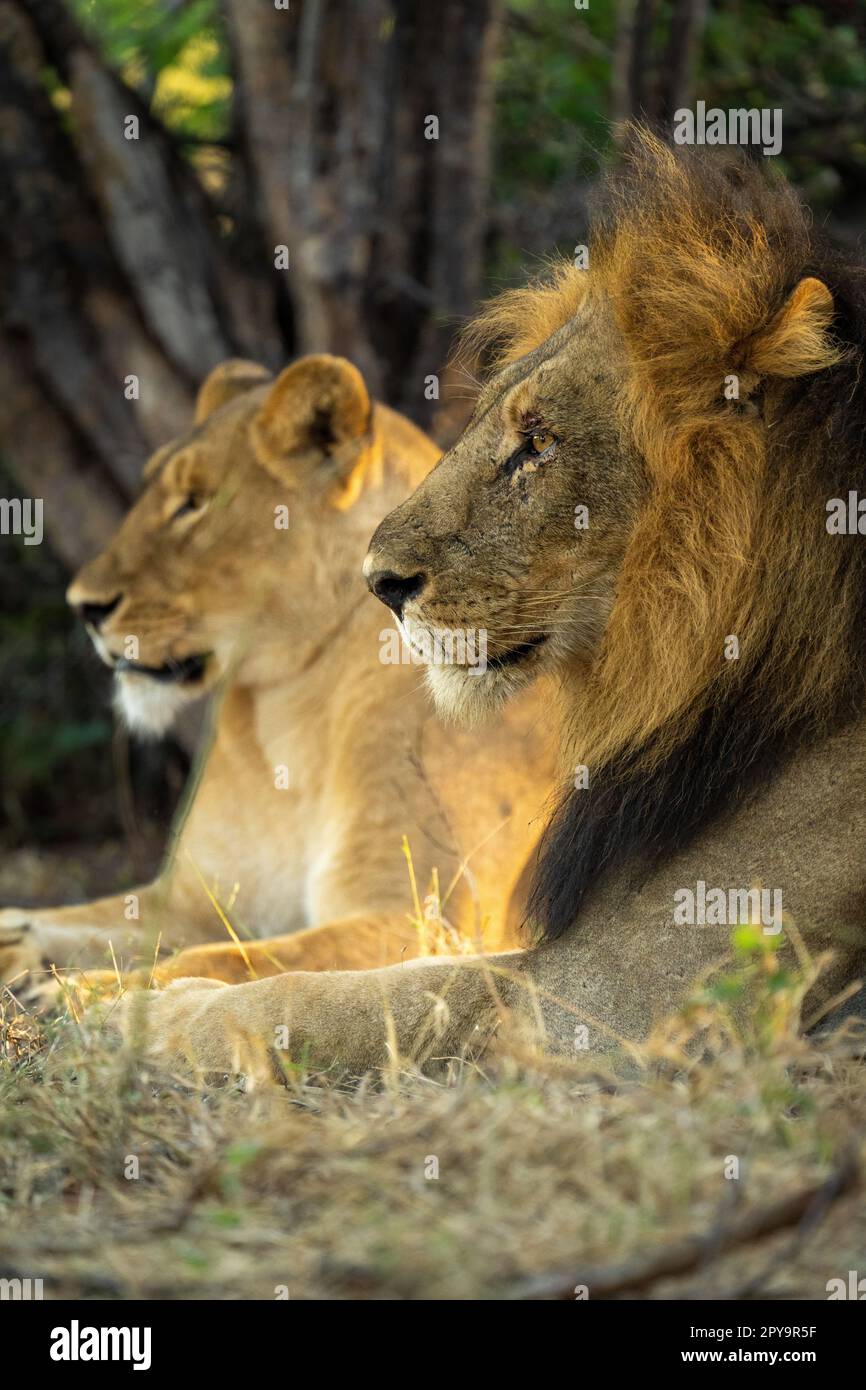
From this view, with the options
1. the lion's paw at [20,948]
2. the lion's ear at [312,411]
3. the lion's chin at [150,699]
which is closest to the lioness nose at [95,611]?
the lion's chin at [150,699]

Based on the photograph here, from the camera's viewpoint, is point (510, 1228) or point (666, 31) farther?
point (666, 31)

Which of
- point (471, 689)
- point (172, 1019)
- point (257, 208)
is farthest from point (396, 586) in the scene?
point (257, 208)

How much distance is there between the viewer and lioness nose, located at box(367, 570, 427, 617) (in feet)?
10.9

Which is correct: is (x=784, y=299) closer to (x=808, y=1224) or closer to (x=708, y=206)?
(x=708, y=206)

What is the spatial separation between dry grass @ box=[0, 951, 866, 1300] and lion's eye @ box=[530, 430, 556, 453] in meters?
1.14

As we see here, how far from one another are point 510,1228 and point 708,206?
2.02m

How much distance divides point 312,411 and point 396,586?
1549mm

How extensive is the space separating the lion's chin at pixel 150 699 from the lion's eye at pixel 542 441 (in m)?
2.04

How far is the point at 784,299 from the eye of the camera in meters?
3.07

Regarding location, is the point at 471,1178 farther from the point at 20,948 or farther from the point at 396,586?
the point at 20,948

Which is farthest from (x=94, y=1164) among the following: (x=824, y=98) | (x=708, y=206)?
(x=824, y=98)

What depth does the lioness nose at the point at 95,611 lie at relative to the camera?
4984 mm

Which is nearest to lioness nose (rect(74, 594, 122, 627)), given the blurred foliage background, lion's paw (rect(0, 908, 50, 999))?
lion's paw (rect(0, 908, 50, 999))
